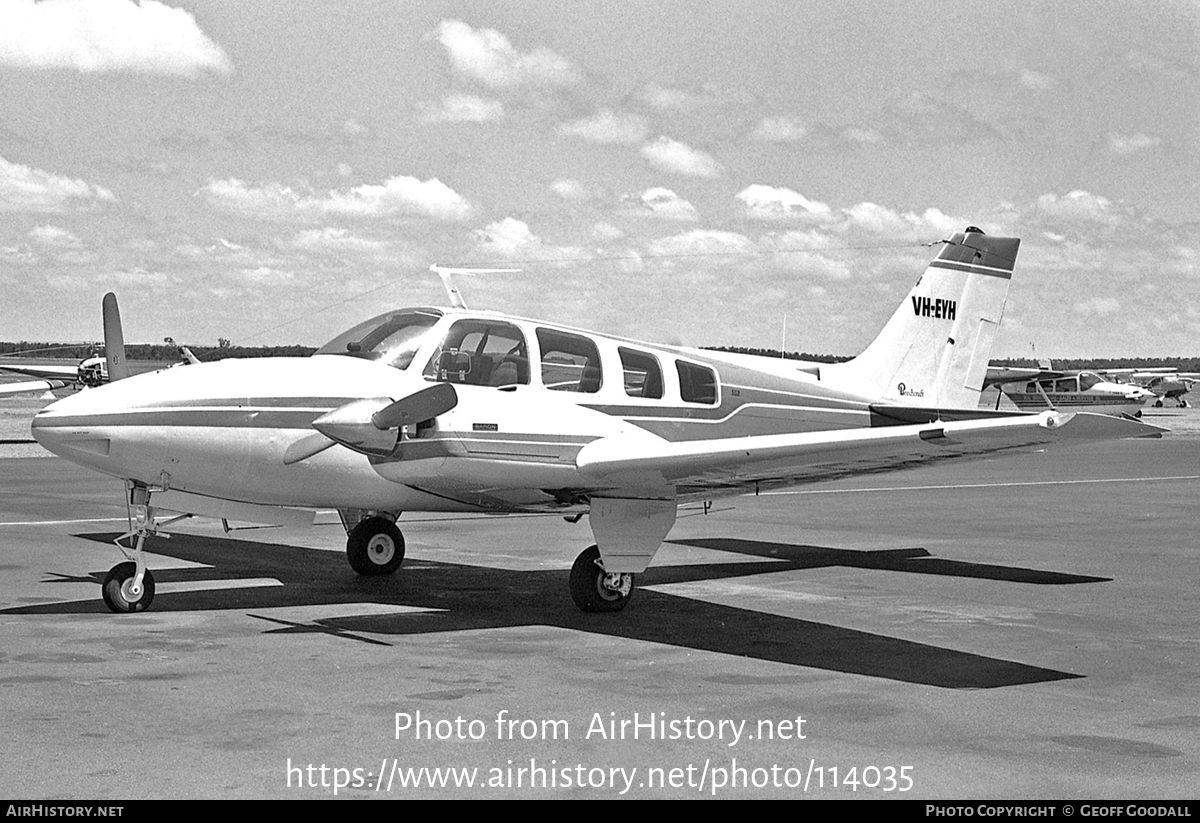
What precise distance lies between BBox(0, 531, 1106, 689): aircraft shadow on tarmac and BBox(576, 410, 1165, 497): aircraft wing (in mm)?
1227

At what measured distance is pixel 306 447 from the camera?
1066 centimetres

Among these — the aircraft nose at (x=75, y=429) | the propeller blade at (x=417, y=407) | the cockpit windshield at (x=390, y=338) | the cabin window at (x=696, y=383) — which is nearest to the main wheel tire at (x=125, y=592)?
the aircraft nose at (x=75, y=429)

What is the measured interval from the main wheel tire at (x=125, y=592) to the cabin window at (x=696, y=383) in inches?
198

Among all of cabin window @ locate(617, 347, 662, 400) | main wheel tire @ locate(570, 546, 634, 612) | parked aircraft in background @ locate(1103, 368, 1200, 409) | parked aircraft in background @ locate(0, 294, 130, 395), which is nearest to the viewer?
main wheel tire @ locate(570, 546, 634, 612)

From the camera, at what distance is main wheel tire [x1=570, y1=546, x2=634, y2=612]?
1128 centimetres

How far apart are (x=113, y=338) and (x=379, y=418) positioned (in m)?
5.08

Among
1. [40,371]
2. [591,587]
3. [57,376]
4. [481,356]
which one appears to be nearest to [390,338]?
[481,356]

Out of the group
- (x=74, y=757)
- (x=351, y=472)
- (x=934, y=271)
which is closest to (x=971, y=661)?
(x=351, y=472)

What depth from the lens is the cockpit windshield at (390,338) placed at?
1102cm

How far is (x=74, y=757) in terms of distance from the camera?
656cm

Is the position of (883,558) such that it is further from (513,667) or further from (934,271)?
(513,667)

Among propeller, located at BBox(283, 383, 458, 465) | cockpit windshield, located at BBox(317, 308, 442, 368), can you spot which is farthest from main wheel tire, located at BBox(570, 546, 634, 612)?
cockpit windshield, located at BBox(317, 308, 442, 368)

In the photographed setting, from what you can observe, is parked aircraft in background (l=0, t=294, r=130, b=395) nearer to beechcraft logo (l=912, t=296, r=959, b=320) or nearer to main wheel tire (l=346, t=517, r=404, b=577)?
main wheel tire (l=346, t=517, r=404, b=577)
